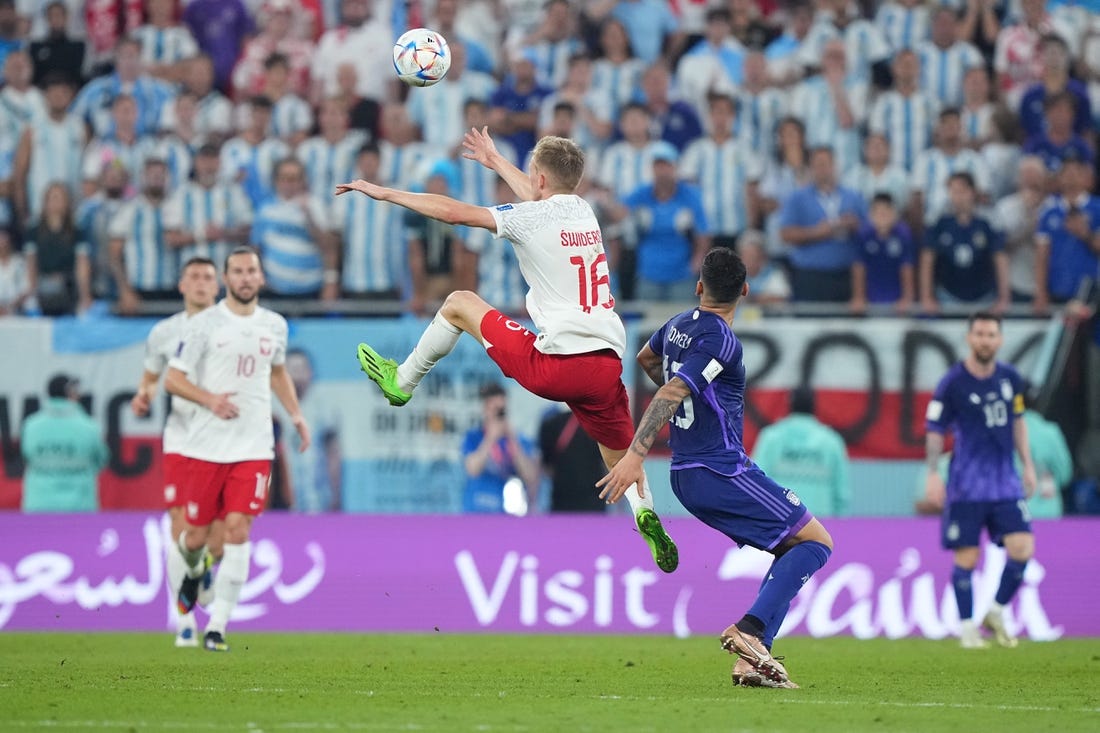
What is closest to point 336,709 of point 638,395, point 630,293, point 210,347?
point 210,347

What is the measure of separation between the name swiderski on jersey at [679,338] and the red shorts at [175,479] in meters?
4.71

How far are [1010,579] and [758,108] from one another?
23.5 feet

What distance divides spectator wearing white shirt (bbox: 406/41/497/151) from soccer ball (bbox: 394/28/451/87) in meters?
8.20

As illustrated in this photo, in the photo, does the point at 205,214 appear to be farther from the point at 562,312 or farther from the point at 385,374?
the point at 562,312

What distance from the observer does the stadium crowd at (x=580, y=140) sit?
702 inches

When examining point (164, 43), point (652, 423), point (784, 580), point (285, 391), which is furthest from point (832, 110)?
point (652, 423)

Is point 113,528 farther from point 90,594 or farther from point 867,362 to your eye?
point 867,362

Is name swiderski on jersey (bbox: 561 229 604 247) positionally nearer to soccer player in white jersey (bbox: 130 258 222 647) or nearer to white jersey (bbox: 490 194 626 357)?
white jersey (bbox: 490 194 626 357)

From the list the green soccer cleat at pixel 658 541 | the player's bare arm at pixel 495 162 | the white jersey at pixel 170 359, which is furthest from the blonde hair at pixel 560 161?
the white jersey at pixel 170 359

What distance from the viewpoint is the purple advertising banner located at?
613 inches

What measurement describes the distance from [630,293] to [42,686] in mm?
9210

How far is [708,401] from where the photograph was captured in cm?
945

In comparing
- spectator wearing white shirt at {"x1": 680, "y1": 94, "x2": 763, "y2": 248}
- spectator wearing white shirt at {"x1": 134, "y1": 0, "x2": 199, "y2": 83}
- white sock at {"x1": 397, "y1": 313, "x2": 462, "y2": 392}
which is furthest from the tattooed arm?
spectator wearing white shirt at {"x1": 134, "y1": 0, "x2": 199, "y2": 83}

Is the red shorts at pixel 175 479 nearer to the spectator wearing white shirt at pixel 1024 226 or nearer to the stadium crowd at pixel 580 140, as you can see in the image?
the stadium crowd at pixel 580 140
